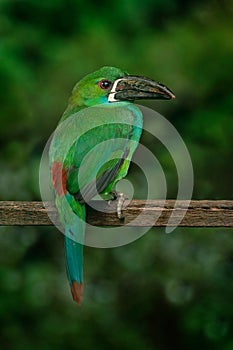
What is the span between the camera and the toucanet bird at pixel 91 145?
2195 millimetres

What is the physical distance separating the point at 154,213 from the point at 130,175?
1693mm

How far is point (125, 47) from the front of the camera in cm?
369

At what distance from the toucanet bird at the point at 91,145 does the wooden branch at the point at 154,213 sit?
33 millimetres

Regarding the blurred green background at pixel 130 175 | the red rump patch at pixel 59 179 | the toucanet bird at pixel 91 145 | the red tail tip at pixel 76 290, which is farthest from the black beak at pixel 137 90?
the blurred green background at pixel 130 175

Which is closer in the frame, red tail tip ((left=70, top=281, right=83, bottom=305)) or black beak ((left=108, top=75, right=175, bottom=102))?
red tail tip ((left=70, top=281, right=83, bottom=305))

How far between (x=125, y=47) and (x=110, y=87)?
4.07 feet

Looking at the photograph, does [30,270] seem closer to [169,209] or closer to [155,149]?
[155,149]

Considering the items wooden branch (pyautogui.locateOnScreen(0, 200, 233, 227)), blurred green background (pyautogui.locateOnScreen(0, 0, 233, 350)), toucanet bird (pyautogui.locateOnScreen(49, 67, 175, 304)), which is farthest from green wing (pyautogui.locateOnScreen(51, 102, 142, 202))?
blurred green background (pyautogui.locateOnScreen(0, 0, 233, 350))

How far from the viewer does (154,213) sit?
2.02 meters

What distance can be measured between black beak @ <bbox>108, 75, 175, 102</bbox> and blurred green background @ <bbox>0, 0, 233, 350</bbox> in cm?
113

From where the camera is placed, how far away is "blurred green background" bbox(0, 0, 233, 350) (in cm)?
362

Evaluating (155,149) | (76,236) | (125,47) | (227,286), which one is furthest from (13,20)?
(76,236)

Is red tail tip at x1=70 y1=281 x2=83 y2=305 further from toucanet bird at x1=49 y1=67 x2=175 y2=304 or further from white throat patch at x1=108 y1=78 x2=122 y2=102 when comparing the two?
white throat patch at x1=108 y1=78 x2=122 y2=102

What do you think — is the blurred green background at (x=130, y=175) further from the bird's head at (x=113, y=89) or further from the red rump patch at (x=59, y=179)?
the red rump patch at (x=59, y=179)
